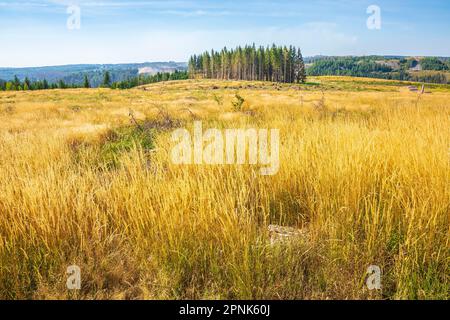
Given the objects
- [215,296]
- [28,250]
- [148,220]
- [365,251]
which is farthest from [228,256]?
[28,250]

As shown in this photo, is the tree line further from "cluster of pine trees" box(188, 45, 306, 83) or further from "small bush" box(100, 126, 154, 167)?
"small bush" box(100, 126, 154, 167)

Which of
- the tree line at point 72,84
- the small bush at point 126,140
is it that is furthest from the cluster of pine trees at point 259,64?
the small bush at point 126,140

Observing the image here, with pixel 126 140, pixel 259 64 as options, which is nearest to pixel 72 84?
pixel 259 64

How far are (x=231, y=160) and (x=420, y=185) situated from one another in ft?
6.50

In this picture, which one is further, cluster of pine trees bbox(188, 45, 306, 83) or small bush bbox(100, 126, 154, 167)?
cluster of pine trees bbox(188, 45, 306, 83)

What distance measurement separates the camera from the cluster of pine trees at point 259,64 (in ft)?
303

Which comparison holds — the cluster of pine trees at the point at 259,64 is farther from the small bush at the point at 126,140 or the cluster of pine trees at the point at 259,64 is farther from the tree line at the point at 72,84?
the small bush at the point at 126,140

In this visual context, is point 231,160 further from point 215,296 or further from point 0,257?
point 0,257

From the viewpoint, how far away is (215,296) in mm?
1859

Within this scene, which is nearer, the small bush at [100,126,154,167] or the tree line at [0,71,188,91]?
the small bush at [100,126,154,167]

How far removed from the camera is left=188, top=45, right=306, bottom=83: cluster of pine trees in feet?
303

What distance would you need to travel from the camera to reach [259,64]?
9681 cm

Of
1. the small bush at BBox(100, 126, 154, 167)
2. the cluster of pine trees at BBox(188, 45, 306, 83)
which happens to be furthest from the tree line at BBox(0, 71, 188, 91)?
the small bush at BBox(100, 126, 154, 167)

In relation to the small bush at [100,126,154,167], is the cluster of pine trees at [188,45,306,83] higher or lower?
higher
